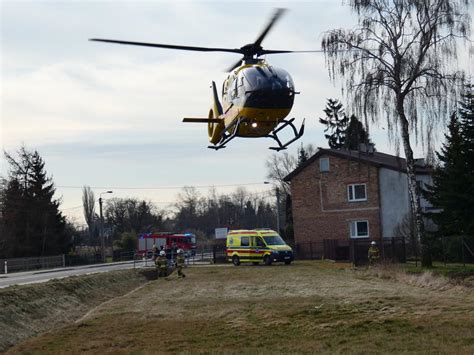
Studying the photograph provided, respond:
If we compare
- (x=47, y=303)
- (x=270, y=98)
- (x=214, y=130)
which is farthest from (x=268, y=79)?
(x=47, y=303)

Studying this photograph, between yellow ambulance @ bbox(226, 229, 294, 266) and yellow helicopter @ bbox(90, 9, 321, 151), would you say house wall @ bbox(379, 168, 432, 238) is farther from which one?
yellow helicopter @ bbox(90, 9, 321, 151)

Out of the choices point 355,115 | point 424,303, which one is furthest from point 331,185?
point 424,303

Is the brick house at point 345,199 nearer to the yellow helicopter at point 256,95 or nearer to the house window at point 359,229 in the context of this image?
the house window at point 359,229

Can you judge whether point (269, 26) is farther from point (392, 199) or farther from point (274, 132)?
point (392, 199)

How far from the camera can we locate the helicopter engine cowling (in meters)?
20.7

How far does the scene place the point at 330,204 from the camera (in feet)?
171

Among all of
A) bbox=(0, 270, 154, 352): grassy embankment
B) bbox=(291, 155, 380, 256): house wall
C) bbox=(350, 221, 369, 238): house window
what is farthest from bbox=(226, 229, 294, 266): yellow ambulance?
bbox=(0, 270, 154, 352): grassy embankment

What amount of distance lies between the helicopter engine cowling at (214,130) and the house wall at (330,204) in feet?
94.7

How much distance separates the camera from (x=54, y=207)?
6494 centimetres

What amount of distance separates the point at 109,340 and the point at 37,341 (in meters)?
1.89

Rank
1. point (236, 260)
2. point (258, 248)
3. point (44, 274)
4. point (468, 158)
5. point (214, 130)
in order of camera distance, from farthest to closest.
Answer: point (236, 260)
point (258, 248)
point (44, 274)
point (468, 158)
point (214, 130)

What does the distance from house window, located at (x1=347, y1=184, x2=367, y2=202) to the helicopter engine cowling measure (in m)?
30.5

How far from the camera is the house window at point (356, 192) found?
167 ft

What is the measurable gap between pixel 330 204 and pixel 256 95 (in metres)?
35.9
